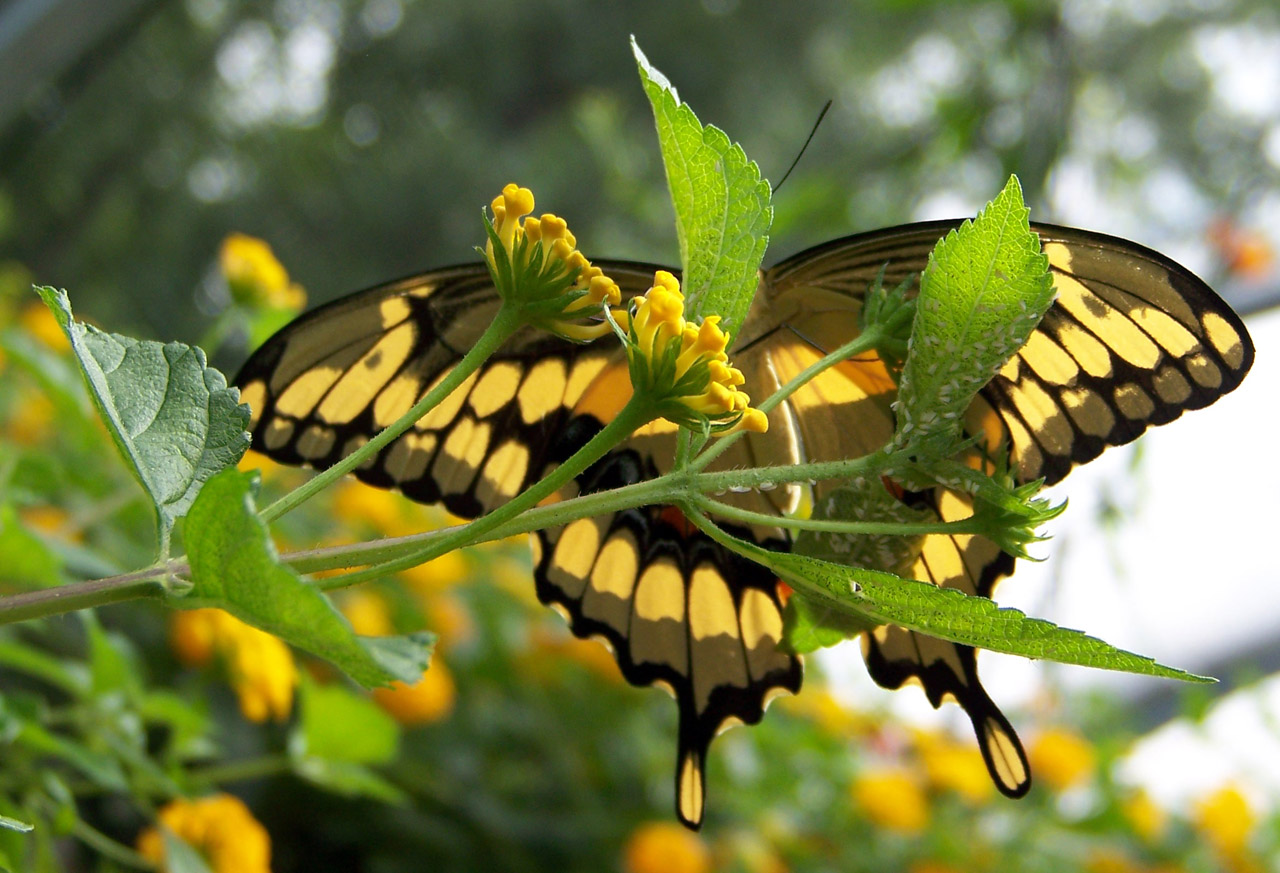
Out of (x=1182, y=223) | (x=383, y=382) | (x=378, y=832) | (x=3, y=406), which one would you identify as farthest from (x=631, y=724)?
(x=1182, y=223)

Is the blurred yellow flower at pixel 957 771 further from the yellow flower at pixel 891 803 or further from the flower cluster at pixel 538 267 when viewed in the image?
the flower cluster at pixel 538 267

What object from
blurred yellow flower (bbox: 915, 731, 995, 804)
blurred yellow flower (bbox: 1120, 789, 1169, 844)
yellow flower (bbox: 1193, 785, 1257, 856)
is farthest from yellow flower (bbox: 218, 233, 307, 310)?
yellow flower (bbox: 1193, 785, 1257, 856)

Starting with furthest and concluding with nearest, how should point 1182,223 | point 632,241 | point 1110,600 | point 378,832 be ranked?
1. point 1182,223
2. point 1110,600
3. point 632,241
4. point 378,832

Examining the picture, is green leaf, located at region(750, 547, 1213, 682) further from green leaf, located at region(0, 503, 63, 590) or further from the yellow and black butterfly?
green leaf, located at region(0, 503, 63, 590)

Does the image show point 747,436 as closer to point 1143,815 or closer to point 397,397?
point 397,397

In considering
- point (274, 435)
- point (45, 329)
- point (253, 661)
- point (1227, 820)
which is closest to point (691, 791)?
point (274, 435)

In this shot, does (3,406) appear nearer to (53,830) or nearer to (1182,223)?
(53,830)

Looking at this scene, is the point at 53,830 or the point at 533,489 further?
the point at 53,830
